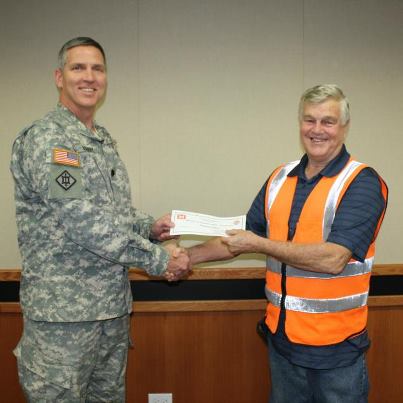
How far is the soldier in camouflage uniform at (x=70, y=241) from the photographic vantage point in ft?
5.44

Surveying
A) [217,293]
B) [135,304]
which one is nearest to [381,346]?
[217,293]

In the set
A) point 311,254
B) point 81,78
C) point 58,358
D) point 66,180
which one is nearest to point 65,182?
point 66,180

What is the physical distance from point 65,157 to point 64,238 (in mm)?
337

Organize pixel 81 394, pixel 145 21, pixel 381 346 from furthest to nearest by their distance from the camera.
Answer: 1. pixel 381 346
2. pixel 145 21
3. pixel 81 394

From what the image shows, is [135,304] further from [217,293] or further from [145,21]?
[145,21]

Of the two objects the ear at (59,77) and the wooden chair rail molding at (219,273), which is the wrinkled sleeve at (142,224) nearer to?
the wooden chair rail molding at (219,273)

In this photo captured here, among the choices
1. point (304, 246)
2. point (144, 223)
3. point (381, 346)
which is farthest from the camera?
point (381, 346)

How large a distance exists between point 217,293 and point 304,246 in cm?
100

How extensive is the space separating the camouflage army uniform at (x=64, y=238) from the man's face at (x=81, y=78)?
74mm

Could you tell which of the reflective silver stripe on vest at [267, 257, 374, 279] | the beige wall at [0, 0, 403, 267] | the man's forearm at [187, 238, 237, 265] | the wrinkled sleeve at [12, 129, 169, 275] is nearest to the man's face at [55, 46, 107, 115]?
the wrinkled sleeve at [12, 129, 169, 275]

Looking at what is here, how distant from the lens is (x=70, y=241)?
5.69 feet

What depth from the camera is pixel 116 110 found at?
2.46m

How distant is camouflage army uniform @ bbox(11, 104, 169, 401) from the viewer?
165 cm

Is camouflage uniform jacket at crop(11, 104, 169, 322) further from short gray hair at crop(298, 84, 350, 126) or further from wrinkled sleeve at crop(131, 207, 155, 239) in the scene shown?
short gray hair at crop(298, 84, 350, 126)
